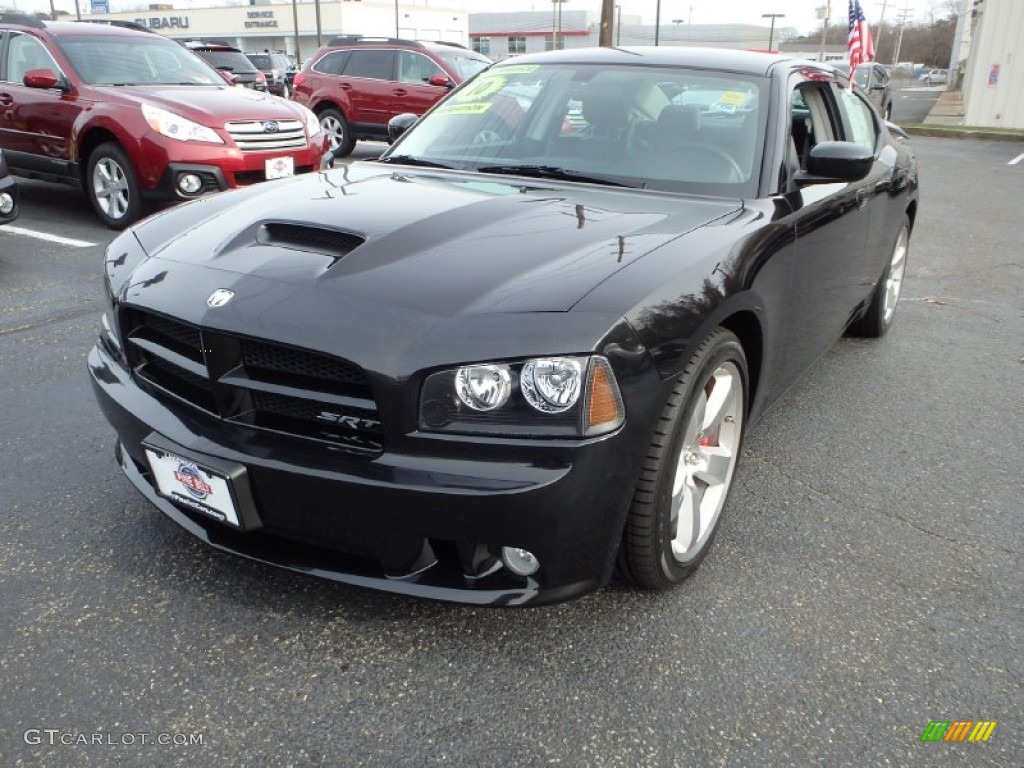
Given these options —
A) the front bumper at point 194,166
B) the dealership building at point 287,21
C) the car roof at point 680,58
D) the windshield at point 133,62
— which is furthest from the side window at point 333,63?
the dealership building at point 287,21

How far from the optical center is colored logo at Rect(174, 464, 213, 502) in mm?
2123

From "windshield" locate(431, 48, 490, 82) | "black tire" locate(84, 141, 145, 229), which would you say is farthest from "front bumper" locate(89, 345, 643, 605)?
"windshield" locate(431, 48, 490, 82)

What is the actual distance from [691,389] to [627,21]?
12310 centimetres

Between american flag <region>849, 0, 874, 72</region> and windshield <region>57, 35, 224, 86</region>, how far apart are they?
31.2ft

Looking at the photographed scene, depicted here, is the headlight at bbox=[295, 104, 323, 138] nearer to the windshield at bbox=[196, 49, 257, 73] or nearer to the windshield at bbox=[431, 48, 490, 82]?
the windshield at bbox=[431, 48, 490, 82]

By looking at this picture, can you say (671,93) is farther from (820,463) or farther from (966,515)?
(966,515)

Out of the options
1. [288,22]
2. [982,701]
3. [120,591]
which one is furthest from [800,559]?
[288,22]

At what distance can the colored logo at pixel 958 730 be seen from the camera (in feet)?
6.47

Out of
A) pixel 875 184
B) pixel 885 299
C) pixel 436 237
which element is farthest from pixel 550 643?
pixel 885 299

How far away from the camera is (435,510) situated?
1.91m

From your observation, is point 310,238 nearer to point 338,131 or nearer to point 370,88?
point 370,88

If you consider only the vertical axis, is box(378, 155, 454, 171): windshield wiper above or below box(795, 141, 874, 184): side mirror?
below

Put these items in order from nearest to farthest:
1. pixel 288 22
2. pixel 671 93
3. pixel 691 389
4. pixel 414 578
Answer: pixel 414 578
pixel 691 389
pixel 671 93
pixel 288 22

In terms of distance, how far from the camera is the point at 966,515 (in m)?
2.98
